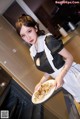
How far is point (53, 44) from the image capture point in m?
1.64

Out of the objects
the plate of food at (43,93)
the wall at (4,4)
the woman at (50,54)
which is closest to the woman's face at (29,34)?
the woman at (50,54)

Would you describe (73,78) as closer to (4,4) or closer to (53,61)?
(53,61)

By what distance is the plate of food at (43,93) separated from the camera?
1.69 meters

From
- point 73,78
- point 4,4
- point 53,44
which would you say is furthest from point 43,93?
point 4,4

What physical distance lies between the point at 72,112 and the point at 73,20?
2469mm

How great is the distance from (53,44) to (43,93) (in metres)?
0.39

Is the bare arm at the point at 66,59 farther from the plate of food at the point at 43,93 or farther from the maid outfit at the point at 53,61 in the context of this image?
the plate of food at the point at 43,93

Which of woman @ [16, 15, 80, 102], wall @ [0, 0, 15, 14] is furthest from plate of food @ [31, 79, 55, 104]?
wall @ [0, 0, 15, 14]

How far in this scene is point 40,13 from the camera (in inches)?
155

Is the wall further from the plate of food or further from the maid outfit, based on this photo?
the plate of food

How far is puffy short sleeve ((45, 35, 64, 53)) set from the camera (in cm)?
162

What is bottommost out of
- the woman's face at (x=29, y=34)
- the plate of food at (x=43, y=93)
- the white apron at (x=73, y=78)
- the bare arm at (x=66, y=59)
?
the white apron at (x=73, y=78)

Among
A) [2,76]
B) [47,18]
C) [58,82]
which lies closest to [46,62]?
[58,82]

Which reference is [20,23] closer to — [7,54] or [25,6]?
[7,54]
